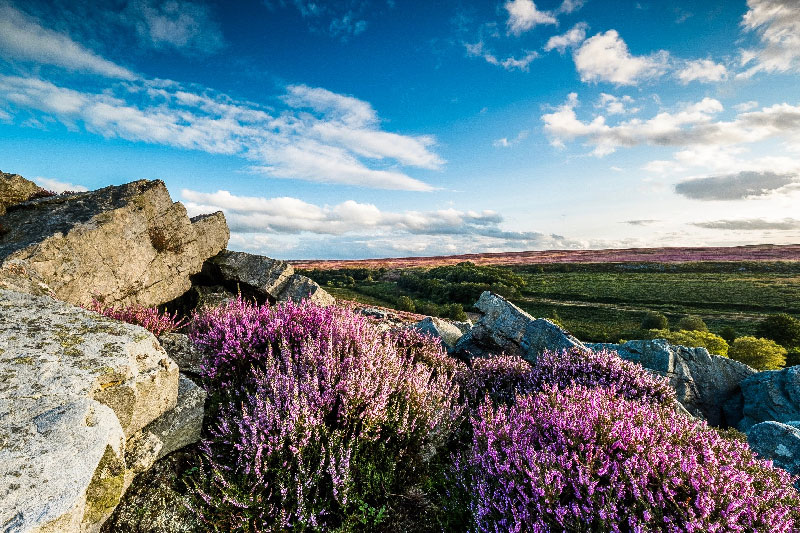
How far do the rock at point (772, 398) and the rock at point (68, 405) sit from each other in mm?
10247

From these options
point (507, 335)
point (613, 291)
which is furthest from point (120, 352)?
point (613, 291)

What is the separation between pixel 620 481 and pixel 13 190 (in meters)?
11.5

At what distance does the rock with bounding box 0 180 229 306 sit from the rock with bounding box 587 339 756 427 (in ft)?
36.1

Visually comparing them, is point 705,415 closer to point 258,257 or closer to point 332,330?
point 332,330

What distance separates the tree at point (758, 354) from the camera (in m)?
15.6

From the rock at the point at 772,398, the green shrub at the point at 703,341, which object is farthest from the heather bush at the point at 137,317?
the green shrub at the point at 703,341

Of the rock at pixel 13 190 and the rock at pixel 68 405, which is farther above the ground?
the rock at pixel 13 190

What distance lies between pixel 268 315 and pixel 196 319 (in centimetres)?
140

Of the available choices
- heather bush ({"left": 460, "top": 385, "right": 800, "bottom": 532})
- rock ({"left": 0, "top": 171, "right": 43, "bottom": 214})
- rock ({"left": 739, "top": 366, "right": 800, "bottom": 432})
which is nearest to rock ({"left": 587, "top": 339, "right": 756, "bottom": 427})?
rock ({"left": 739, "top": 366, "right": 800, "bottom": 432})

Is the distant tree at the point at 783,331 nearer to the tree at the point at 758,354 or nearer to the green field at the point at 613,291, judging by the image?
the green field at the point at 613,291

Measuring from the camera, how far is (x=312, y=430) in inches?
140

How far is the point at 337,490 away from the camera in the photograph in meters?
3.27

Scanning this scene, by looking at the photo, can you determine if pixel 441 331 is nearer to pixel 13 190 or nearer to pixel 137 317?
pixel 137 317

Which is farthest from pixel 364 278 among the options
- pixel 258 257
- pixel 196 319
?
pixel 196 319
